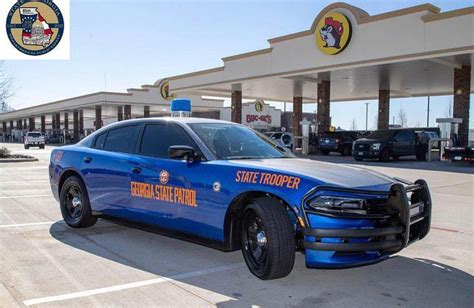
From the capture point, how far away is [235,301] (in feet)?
12.1

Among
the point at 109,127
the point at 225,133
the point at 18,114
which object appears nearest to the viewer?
the point at 225,133

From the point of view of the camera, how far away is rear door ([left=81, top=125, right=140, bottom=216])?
5547 millimetres

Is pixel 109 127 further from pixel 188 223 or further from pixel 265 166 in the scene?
pixel 265 166

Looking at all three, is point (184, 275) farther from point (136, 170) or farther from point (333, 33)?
point (333, 33)

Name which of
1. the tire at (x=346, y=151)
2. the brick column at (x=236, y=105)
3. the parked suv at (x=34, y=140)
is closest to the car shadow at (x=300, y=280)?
the tire at (x=346, y=151)

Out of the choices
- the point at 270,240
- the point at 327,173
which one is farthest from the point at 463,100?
the point at 270,240

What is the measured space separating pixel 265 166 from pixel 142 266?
1.68 m

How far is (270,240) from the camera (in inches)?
153

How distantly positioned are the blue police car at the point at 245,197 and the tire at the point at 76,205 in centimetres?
2

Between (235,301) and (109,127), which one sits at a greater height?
(109,127)

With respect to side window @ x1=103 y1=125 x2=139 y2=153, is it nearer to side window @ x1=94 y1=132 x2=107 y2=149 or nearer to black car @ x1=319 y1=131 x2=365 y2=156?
side window @ x1=94 y1=132 x2=107 y2=149

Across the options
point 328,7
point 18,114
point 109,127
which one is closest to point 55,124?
point 18,114

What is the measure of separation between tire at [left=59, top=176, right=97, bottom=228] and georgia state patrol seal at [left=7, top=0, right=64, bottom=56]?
235 inches

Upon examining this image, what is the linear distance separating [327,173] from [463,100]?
2263 cm
